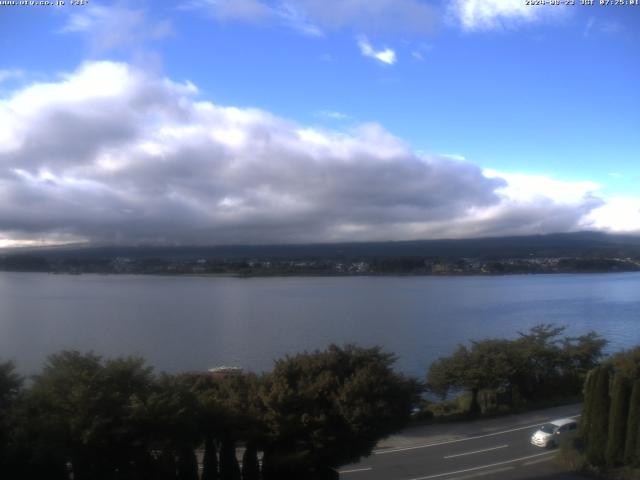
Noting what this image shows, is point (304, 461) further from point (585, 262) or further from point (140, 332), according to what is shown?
point (585, 262)

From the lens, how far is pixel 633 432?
35.4 feet

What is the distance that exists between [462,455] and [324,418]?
4.71 metres

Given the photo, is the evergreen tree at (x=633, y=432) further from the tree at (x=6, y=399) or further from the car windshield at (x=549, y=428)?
the tree at (x=6, y=399)

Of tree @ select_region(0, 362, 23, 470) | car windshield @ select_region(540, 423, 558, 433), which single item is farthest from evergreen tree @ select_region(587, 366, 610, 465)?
Result: tree @ select_region(0, 362, 23, 470)

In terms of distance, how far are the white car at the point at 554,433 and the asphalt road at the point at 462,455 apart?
0.58 feet

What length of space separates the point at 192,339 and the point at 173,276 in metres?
57.8

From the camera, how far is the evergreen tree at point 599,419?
11055 mm

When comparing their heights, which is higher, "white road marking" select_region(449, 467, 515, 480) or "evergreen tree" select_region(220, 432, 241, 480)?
"evergreen tree" select_region(220, 432, 241, 480)

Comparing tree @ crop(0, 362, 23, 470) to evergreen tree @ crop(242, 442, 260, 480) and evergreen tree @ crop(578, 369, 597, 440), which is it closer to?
evergreen tree @ crop(242, 442, 260, 480)

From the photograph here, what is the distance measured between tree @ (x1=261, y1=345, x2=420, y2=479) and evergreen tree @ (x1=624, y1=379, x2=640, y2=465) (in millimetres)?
4377

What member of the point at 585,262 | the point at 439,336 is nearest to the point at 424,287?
the point at 585,262

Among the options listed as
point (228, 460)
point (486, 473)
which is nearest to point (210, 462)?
point (228, 460)

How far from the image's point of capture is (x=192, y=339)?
3494 cm

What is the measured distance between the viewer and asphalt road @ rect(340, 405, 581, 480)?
11195mm
